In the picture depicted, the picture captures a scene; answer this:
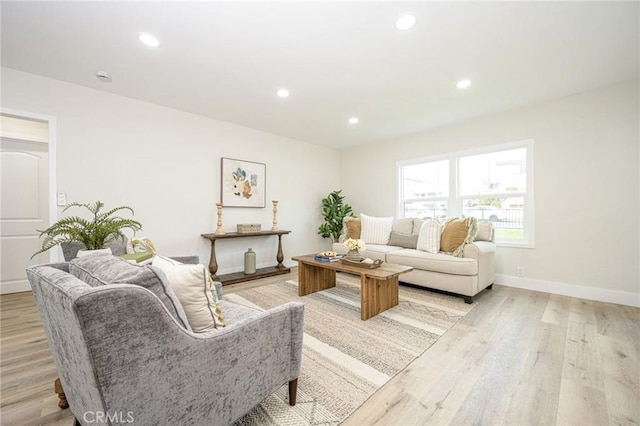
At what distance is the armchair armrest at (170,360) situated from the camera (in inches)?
28.1

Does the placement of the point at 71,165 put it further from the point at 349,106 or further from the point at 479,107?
the point at 479,107

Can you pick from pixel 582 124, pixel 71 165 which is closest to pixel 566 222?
pixel 582 124

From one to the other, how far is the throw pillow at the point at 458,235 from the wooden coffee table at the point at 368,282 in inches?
37.1

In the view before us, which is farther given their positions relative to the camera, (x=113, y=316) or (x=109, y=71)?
(x=109, y=71)

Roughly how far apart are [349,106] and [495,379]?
314 cm

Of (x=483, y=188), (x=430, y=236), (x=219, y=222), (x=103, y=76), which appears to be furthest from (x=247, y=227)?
(x=483, y=188)

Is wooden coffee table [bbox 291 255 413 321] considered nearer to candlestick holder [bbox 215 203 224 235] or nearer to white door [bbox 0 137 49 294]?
candlestick holder [bbox 215 203 224 235]

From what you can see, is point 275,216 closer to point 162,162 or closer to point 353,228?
point 353,228

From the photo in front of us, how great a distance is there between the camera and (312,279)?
3203mm

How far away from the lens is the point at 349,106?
340 centimetres

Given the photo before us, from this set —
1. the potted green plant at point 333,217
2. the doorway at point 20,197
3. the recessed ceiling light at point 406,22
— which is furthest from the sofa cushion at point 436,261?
the doorway at point 20,197

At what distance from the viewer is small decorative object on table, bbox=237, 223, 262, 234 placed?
12.9ft

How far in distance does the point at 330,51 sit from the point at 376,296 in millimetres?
2337

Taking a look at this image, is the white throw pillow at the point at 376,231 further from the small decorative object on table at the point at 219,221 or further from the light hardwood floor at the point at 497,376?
the small decorative object on table at the point at 219,221
